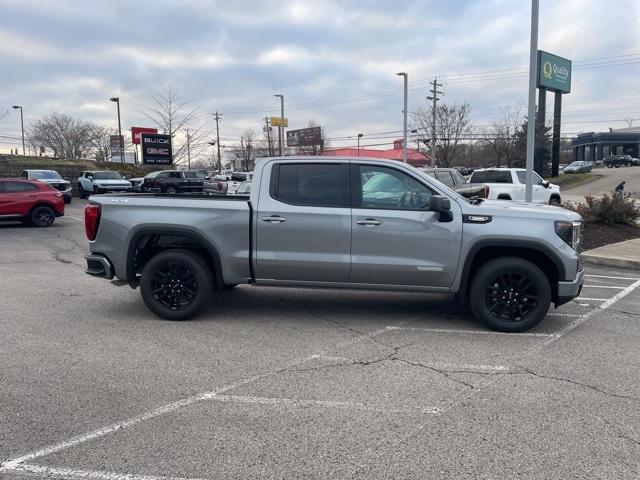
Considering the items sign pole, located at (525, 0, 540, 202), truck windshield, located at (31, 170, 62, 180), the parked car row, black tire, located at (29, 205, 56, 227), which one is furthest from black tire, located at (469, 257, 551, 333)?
truck windshield, located at (31, 170, 62, 180)

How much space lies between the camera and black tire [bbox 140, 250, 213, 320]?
247 inches

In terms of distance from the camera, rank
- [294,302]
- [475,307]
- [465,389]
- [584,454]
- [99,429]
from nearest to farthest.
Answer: [584,454] → [99,429] → [465,389] → [475,307] → [294,302]

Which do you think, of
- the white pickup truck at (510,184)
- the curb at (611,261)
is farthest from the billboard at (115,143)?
the curb at (611,261)

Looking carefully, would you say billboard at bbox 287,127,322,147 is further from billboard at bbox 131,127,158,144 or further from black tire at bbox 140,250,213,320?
black tire at bbox 140,250,213,320

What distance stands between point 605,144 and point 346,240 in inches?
3613

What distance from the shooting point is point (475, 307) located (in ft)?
19.7

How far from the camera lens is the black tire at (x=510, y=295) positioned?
5.89 meters

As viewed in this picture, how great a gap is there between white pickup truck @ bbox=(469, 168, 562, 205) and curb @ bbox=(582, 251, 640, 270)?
7.10m

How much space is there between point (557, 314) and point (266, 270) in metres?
3.71

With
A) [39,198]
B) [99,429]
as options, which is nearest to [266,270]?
[99,429]

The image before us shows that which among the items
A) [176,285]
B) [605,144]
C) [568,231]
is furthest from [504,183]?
[605,144]

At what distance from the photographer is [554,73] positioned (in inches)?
1554

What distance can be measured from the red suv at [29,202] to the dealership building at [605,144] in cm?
8424

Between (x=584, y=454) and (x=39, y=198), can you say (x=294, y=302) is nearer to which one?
(x=584, y=454)
